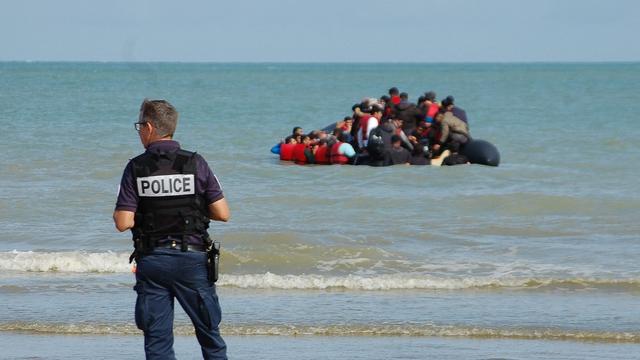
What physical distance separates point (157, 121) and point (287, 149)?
16866mm

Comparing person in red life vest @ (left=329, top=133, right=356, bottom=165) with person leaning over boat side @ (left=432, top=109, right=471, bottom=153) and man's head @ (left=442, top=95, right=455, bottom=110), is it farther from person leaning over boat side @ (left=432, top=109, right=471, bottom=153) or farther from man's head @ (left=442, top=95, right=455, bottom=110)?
man's head @ (left=442, top=95, right=455, bottom=110)

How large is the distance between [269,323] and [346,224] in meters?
6.19

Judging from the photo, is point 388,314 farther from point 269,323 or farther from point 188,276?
point 188,276

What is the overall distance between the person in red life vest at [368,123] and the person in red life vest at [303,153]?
1006 mm

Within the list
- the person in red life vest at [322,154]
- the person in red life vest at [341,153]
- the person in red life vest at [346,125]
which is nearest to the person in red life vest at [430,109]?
the person in red life vest at [341,153]

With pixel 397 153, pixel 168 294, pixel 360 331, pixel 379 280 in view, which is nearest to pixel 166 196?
pixel 168 294

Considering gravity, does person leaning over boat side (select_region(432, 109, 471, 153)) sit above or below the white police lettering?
above

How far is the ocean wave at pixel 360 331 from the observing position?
26.0ft

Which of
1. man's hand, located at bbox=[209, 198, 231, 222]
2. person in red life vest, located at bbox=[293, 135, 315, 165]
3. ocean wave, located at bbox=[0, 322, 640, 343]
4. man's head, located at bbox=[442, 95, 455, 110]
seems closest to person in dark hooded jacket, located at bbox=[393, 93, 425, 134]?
man's head, located at bbox=[442, 95, 455, 110]

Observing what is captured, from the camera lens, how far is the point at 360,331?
8102 mm

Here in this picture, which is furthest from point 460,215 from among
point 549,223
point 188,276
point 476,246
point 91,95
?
point 91,95

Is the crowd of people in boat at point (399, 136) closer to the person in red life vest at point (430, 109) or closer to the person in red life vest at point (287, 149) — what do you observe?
the person in red life vest at point (430, 109)

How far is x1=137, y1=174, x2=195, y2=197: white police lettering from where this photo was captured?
519 centimetres

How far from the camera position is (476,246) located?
12.7 metres
